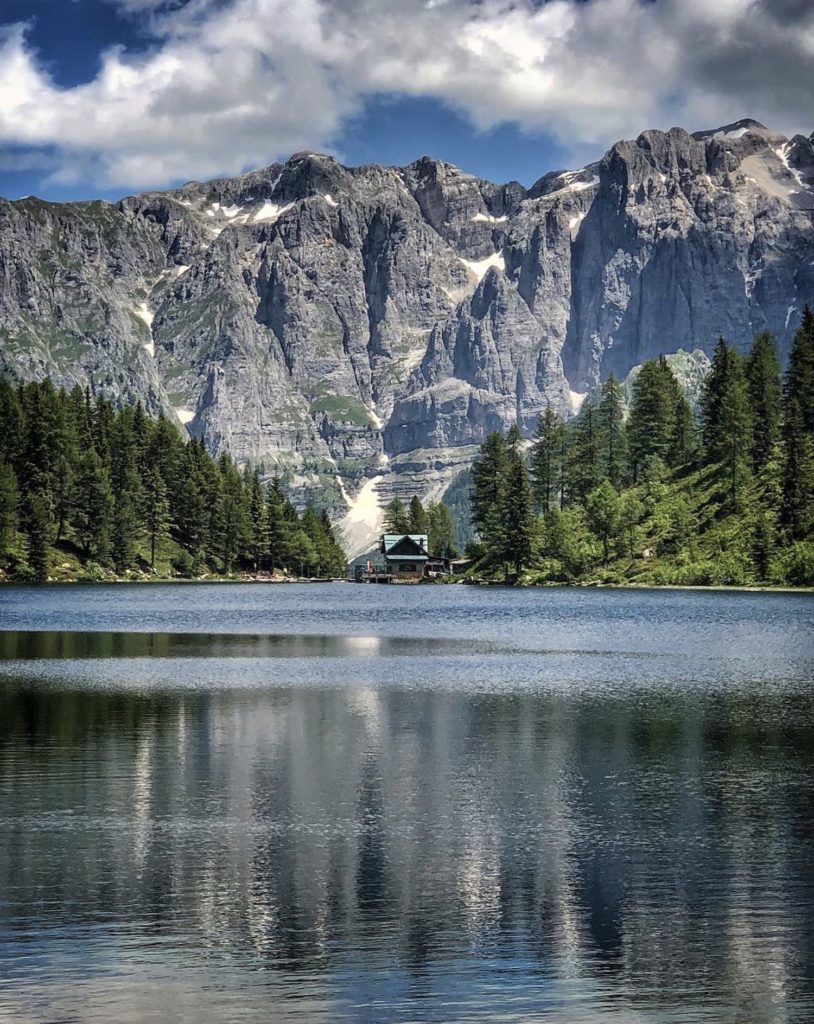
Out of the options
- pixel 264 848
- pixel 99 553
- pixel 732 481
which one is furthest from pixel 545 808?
pixel 99 553

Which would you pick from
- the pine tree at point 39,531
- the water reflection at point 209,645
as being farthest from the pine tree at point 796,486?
the pine tree at point 39,531

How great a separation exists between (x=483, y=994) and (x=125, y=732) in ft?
91.7

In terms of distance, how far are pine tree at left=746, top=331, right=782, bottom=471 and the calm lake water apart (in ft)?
373

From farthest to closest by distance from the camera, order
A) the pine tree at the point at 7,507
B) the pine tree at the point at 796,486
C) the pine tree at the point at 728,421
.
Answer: the pine tree at the point at 7,507 < the pine tree at the point at 728,421 < the pine tree at the point at 796,486

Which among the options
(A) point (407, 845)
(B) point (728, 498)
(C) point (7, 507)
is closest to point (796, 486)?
(B) point (728, 498)

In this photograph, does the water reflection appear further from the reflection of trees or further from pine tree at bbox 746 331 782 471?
pine tree at bbox 746 331 782 471

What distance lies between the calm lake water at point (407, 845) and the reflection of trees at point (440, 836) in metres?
0.11

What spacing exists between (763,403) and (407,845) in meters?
156

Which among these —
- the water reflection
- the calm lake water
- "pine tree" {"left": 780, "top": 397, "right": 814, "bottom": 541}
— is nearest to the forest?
"pine tree" {"left": 780, "top": 397, "right": 814, "bottom": 541}

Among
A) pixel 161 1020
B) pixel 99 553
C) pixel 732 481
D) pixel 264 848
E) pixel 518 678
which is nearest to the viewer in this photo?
pixel 161 1020

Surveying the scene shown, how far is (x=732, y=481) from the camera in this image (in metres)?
171

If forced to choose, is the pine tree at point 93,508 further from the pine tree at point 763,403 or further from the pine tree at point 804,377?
the pine tree at point 804,377

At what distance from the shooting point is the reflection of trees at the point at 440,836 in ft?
73.6

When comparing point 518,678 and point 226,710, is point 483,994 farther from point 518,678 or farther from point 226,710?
point 518,678
